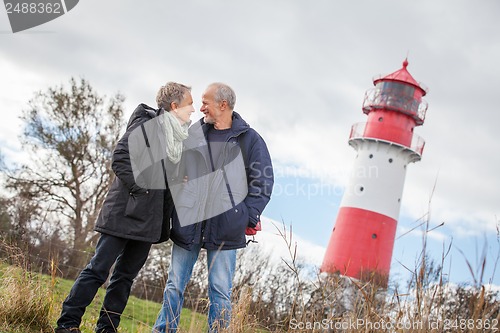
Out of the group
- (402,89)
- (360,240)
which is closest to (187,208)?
(360,240)

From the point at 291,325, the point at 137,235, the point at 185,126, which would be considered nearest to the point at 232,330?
the point at 291,325

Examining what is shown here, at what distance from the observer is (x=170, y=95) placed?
12.4ft

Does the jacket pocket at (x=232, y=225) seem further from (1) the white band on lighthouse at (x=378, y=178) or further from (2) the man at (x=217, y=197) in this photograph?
(1) the white band on lighthouse at (x=378, y=178)

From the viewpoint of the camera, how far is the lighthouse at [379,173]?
55.9 ft

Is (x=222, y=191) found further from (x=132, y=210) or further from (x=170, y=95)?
(x=170, y=95)

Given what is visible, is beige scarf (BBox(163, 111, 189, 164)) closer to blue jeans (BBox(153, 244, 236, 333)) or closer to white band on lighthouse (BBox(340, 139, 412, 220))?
blue jeans (BBox(153, 244, 236, 333))

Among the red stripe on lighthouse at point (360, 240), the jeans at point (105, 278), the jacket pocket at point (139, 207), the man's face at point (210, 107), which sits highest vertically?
the red stripe on lighthouse at point (360, 240)

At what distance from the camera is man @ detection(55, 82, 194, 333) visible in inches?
137

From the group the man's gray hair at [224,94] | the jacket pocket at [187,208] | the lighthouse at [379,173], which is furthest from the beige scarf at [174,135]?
the lighthouse at [379,173]

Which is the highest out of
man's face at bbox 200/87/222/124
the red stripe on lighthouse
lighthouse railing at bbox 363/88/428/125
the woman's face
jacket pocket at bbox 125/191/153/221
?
lighthouse railing at bbox 363/88/428/125

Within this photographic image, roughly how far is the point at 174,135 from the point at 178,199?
0.45m
